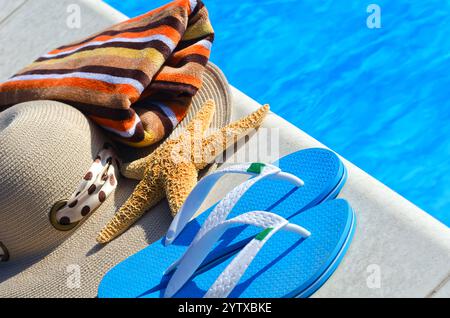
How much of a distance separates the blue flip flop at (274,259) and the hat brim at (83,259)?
28 cm

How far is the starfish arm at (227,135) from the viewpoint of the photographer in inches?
122

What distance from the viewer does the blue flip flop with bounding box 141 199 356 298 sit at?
8.18 feet

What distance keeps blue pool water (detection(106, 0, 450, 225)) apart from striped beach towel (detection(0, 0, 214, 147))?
115 centimetres

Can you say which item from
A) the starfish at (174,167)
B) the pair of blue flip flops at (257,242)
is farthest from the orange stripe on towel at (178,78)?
the pair of blue flip flops at (257,242)

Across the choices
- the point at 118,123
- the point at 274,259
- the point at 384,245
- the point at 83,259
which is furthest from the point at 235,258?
the point at 118,123

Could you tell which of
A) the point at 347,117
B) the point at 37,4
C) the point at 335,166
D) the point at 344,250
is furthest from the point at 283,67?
the point at 344,250

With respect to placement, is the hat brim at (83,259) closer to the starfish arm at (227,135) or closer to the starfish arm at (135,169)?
the starfish arm at (135,169)

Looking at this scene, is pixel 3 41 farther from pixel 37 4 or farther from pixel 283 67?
pixel 283 67

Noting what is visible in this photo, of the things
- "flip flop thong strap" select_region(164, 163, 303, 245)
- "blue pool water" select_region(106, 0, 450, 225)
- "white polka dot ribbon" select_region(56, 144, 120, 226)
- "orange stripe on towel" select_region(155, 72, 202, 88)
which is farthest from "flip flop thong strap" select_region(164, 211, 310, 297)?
"blue pool water" select_region(106, 0, 450, 225)

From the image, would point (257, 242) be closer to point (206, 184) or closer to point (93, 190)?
point (206, 184)

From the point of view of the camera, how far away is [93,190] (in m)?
3.02

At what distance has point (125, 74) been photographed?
3.13 m

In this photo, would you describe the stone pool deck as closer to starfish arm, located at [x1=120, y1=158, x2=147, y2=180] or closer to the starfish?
the starfish

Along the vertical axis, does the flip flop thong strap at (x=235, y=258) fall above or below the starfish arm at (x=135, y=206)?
above
